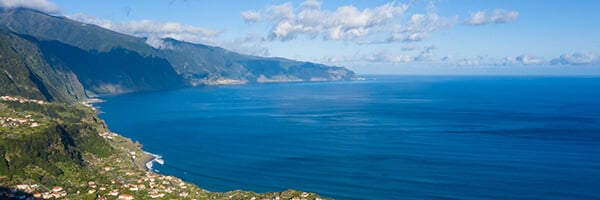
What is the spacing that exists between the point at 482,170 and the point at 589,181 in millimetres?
30381

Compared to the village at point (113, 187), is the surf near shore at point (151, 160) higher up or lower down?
lower down

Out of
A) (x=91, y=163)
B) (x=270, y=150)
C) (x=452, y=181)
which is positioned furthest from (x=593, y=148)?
(x=91, y=163)

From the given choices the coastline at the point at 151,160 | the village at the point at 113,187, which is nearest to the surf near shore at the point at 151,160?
the coastline at the point at 151,160

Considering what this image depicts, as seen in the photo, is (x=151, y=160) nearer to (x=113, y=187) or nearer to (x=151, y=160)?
(x=151, y=160)

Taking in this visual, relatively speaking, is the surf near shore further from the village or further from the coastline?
the village

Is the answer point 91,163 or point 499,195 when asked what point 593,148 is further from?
point 91,163

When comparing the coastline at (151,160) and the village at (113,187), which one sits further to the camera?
the coastline at (151,160)

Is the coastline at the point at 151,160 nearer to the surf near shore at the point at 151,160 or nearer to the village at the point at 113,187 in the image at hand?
the surf near shore at the point at 151,160

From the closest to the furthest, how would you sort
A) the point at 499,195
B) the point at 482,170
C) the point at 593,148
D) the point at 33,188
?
the point at 33,188
the point at 499,195
the point at 482,170
the point at 593,148

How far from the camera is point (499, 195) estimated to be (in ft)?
429

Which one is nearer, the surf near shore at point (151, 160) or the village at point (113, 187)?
the village at point (113, 187)

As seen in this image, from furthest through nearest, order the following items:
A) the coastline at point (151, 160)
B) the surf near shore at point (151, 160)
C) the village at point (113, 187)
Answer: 1. the surf near shore at point (151, 160)
2. the coastline at point (151, 160)
3. the village at point (113, 187)

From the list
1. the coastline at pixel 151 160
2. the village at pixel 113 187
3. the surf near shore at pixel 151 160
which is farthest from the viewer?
the surf near shore at pixel 151 160

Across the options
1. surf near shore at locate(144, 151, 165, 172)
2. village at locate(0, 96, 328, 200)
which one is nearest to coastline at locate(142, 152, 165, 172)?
surf near shore at locate(144, 151, 165, 172)
